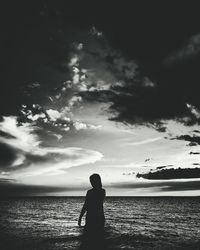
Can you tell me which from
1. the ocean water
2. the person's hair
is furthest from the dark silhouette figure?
the ocean water

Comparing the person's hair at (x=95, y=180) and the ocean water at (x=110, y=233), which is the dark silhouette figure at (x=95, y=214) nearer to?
the person's hair at (x=95, y=180)

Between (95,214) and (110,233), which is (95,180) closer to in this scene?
(95,214)

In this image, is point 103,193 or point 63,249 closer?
point 103,193

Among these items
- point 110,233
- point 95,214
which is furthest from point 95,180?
point 110,233

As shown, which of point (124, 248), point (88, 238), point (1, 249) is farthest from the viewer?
point (124, 248)

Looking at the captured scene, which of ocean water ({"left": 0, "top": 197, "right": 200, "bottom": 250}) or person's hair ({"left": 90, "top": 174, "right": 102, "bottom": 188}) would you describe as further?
ocean water ({"left": 0, "top": 197, "right": 200, "bottom": 250})

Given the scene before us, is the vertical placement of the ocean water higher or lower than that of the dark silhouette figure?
lower

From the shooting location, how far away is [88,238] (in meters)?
6.24

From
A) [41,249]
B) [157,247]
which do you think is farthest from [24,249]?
[157,247]

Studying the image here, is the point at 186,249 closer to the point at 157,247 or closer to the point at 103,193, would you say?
the point at 157,247

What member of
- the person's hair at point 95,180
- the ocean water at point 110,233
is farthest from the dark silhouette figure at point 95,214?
the ocean water at point 110,233

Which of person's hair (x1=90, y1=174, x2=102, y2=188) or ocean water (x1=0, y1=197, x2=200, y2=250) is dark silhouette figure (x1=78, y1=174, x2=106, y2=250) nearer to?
person's hair (x1=90, y1=174, x2=102, y2=188)

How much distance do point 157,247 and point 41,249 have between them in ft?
20.4

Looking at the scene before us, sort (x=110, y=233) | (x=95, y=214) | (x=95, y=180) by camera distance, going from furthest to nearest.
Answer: (x=110, y=233) < (x=95, y=214) < (x=95, y=180)
